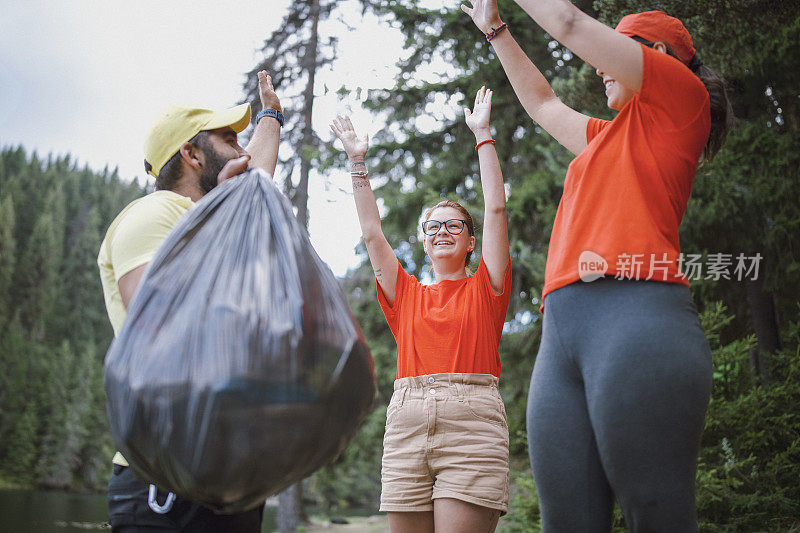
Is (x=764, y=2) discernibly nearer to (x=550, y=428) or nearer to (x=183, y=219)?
(x=550, y=428)

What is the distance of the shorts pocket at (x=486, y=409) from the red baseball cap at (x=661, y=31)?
4.22 feet

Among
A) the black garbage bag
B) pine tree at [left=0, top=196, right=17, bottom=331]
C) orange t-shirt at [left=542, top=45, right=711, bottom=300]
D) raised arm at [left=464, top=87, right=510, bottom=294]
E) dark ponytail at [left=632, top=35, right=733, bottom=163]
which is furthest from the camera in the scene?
pine tree at [left=0, top=196, right=17, bottom=331]

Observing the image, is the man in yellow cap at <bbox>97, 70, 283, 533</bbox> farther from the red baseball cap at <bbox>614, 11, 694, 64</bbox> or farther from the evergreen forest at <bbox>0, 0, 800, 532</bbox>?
the evergreen forest at <bbox>0, 0, 800, 532</bbox>

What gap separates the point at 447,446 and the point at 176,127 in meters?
1.36

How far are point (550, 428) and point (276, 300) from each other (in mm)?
617

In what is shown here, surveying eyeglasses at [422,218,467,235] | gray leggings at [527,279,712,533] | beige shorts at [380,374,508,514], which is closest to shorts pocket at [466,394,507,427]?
beige shorts at [380,374,508,514]

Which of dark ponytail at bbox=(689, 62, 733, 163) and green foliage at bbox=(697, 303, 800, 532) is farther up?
dark ponytail at bbox=(689, 62, 733, 163)

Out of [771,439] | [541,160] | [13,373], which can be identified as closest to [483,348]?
[771,439]

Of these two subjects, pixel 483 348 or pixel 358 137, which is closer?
pixel 483 348

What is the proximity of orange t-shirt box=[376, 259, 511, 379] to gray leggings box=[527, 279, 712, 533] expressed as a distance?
0.98 m

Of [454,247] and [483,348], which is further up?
[454,247]

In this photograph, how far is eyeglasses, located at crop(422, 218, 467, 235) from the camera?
267 centimetres

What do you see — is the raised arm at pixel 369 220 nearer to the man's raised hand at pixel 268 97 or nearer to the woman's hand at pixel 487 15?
the man's raised hand at pixel 268 97

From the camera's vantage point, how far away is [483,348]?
7.77ft
